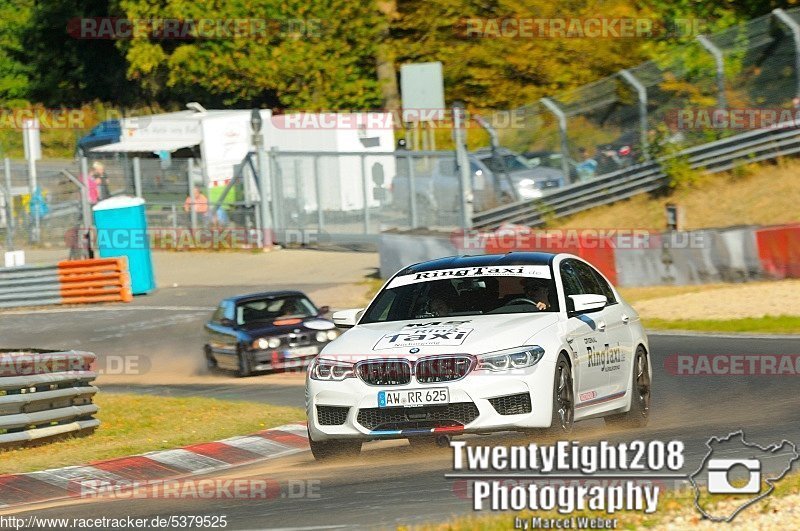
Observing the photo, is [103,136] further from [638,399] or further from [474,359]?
[474,359]

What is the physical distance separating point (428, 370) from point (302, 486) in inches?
48.9

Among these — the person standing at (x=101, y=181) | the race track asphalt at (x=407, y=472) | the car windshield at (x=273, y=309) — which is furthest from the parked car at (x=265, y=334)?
the person standing at (x=101, y=181)

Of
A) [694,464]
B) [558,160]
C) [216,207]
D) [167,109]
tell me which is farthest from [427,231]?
[167,109]

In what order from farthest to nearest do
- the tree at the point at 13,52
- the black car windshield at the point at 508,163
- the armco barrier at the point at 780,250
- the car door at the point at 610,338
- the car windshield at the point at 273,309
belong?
the tree at the point at 13,52 → the black car windshield at the point at 508,163 → the armco barrier at the point at 780,250 → the car windshield at the point at 273,309 → the car door at the point at 610,338

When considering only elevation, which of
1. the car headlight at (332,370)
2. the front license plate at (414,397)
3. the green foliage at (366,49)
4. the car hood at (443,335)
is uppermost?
the green foliage at (366,49)

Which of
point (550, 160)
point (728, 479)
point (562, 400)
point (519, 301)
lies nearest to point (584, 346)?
point (519, 301)

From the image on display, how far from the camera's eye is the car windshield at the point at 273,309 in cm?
1991

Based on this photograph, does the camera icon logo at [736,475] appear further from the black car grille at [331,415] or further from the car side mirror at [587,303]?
the black car grille at [331,415]

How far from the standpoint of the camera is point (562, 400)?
10.4m

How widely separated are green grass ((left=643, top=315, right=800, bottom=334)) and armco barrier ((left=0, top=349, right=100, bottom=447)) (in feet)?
31.9

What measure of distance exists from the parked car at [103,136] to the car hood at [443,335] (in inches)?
1394

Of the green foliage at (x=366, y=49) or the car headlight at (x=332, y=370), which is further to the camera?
the green foliage at (x=366, y=49)

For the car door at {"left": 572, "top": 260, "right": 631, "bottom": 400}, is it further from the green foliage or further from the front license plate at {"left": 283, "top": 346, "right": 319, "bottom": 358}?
the green foliage

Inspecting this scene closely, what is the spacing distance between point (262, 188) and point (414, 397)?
84.6ft
